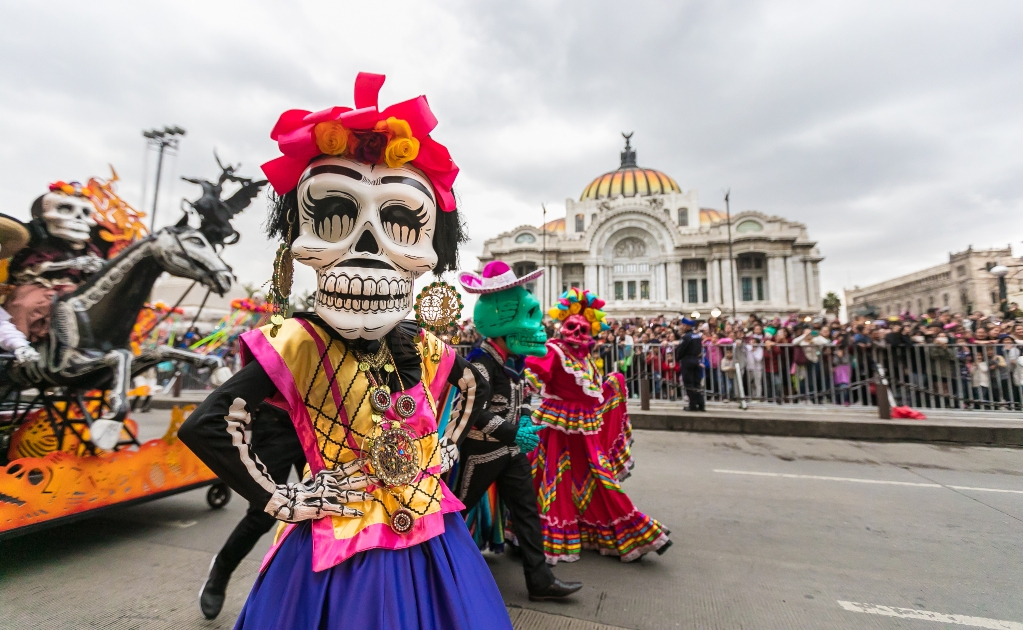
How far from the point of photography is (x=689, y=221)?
51656 millimetres

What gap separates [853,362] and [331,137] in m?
10.1

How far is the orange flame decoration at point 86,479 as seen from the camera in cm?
295

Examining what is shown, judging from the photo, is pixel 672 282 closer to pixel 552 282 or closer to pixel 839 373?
pixel 552 282

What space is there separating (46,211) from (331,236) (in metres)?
3.84

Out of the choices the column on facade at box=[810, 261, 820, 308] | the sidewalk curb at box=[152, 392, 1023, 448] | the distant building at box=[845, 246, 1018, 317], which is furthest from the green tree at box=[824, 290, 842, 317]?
the sidewalk curb at box=[152, 392, 1023, 448]

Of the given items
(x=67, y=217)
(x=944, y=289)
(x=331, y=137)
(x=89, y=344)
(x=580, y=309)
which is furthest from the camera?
(x=944, y=289)

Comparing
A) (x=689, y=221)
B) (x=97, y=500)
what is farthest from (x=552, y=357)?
(x=689, y=221)

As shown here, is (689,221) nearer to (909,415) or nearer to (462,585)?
(909,415)

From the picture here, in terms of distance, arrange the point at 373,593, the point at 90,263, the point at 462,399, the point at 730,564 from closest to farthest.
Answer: the point at 373,593
the point at 462,399
the point at 730,564
the point at 90,263

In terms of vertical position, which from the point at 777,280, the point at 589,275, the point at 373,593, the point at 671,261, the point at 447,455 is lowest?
the point at 373,593

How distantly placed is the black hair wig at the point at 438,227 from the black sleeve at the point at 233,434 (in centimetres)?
55

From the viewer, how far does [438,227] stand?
76.5 inches

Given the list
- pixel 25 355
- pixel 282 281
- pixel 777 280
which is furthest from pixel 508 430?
pixel 777 280

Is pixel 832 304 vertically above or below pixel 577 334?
above
